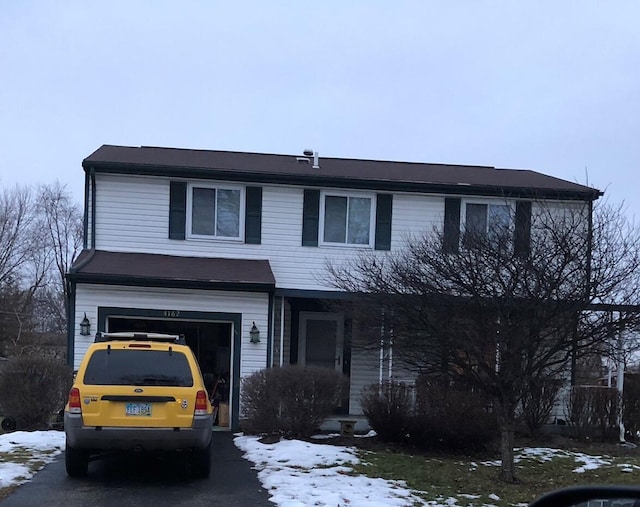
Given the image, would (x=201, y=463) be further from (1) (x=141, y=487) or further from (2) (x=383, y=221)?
(2) (x=383, y=221)

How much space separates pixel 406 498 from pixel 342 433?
580 centimetres

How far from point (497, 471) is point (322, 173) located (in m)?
8.54

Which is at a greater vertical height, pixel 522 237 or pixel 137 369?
pixel 522 237

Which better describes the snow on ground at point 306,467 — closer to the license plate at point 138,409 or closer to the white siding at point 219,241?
the license plate at point 138,409

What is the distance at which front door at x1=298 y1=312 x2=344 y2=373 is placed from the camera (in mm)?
18141

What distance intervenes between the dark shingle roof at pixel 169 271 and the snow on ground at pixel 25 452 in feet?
11.3

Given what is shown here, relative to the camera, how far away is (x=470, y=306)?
997 cm

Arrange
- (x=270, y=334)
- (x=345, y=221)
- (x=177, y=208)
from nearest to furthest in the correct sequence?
(x=270, y=334) → (x=177, y=208) → (x=345, y=221)

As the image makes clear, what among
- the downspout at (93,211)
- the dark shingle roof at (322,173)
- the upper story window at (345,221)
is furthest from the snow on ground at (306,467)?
the dark shingle roof at (322,173)

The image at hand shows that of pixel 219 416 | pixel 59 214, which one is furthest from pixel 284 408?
pixel 59 214

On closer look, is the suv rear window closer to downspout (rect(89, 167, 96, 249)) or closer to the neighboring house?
the neighboring house

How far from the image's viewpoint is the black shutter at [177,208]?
16.5 metres

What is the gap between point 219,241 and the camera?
16547 mm

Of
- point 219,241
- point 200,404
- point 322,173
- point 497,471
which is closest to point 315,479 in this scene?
point 200,404
